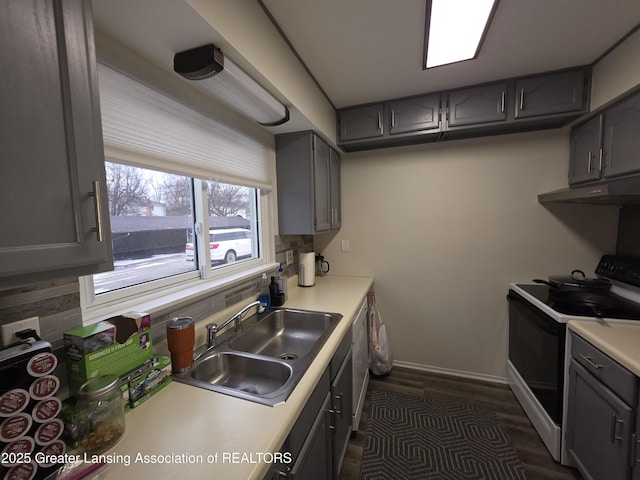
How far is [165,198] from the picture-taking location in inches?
51.8

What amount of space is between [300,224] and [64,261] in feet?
5.12

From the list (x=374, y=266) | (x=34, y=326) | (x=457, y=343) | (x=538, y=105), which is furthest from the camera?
(x=374, y=266)

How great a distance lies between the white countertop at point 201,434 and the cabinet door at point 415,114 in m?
1.97

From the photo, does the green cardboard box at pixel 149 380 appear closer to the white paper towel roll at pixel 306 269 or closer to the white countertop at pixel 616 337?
the white paper towel roll at pixel 306 269

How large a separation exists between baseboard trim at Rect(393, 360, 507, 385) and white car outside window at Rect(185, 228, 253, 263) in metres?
1.88

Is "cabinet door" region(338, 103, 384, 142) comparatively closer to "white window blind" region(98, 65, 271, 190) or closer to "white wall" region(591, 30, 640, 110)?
"white window blind" region(98, 65, 271, 190)

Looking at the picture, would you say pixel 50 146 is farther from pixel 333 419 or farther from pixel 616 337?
pixel 616 337

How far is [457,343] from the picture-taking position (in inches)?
94.1

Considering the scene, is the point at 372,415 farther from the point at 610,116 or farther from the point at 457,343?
the point at 610,116

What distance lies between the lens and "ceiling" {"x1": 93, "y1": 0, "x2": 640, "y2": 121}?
35.5 inches

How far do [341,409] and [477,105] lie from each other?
2.30 m

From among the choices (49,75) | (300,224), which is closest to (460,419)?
(300,224)

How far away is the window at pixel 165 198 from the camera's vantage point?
1.01 m

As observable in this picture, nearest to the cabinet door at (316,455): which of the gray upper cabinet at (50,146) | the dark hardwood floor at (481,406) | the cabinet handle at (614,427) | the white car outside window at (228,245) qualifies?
the dark hardwood floor at (481,406)
